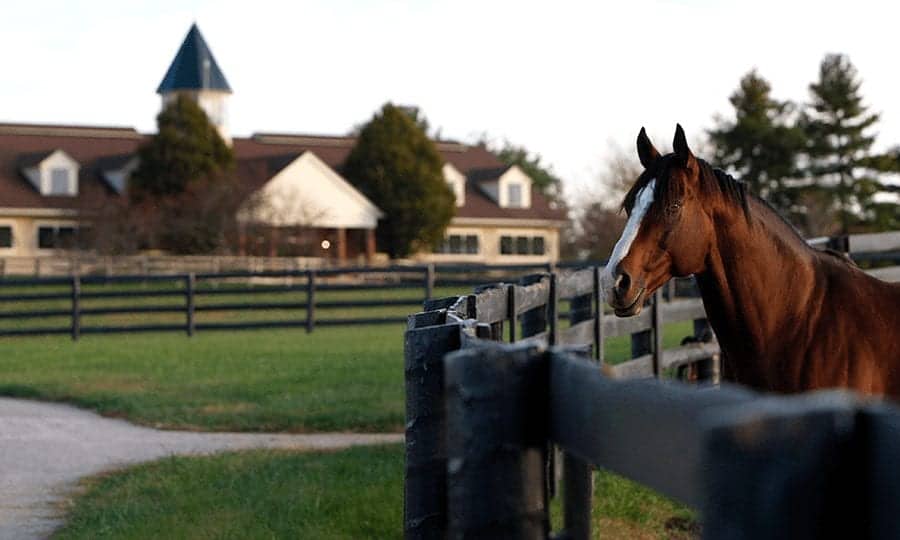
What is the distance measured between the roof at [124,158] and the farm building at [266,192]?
0.06m

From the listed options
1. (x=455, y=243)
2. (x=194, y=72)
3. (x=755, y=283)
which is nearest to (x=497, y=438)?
(x=755, y=283)

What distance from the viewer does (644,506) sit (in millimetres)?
7559

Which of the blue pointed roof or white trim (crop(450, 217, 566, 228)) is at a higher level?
the blue pointed roof

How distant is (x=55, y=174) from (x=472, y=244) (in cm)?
1870

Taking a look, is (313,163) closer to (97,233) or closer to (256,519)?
(97,233)

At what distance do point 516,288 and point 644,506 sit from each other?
1446 mm

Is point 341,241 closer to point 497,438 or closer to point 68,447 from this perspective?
point 68,447

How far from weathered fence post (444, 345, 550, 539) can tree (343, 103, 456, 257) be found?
51729mm

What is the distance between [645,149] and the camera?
6160 mm

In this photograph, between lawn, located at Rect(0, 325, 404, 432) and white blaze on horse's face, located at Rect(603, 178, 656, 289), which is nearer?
white blaze on horse's face, located at Rect(603, 178, 656, 289)

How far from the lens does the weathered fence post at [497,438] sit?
88.5 inches

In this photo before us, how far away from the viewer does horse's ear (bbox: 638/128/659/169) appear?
6041 mm

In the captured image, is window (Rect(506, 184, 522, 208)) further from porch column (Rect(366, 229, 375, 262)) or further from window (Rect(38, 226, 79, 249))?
window (Rect(38, 226, 79, 249))

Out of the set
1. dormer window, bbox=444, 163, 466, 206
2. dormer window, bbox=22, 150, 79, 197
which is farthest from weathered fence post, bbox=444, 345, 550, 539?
Answer: dormer window, bbox=444, 163, 466, 206
